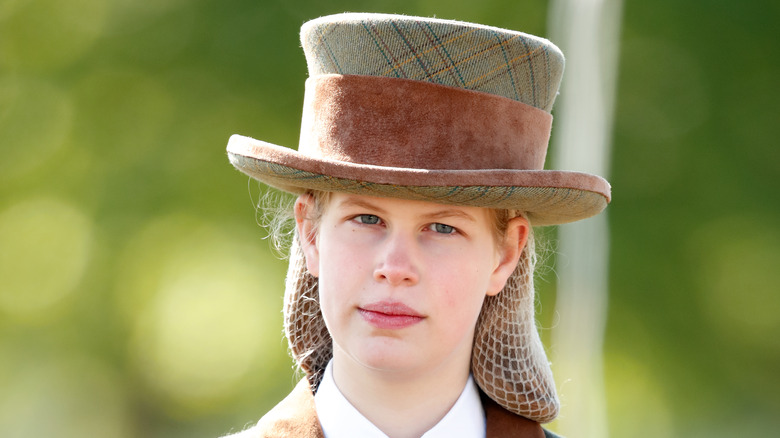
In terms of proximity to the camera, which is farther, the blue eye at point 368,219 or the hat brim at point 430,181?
the blue eye at point 368,219

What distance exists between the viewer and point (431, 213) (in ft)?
7.86

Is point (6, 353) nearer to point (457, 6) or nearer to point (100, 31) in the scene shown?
A: point (100, 31)

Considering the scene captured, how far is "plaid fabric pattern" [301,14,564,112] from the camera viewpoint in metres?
2.36

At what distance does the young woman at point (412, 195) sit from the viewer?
232 centimetres

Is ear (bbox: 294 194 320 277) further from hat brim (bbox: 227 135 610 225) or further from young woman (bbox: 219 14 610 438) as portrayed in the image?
hat brim (bbox: 227 135 610 225)

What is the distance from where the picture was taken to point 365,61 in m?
2.39

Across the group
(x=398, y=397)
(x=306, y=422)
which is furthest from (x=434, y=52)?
(x=306, y=422)

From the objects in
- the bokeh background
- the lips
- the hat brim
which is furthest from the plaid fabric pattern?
the bokeh background

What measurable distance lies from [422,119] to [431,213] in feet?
0.82

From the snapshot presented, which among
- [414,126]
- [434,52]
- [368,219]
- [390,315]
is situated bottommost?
[390,315]

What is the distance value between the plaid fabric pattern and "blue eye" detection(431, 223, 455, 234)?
379 mm

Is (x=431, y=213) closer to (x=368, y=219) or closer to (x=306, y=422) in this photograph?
(x=368, y=219)

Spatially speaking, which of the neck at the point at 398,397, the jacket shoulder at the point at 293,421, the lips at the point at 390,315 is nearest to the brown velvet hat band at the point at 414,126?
the lips at the point at 390,315

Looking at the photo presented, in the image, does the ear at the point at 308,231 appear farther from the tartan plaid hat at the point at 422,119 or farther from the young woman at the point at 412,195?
the tartan plaid hat at the point at 422,119
